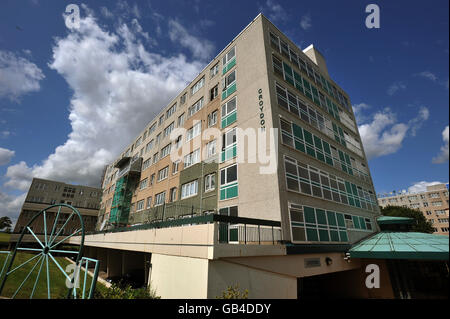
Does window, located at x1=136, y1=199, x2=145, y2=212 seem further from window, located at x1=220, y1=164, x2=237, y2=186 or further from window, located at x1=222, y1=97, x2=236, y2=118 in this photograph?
window, located at x1=222, y1=97, x2=236, y2=118

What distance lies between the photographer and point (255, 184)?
14562mm

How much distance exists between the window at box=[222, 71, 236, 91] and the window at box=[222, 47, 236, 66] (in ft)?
6.91

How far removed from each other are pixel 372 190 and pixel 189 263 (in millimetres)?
25092

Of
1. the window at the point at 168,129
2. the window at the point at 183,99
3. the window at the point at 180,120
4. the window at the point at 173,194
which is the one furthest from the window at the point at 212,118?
the window at the point at 168,129

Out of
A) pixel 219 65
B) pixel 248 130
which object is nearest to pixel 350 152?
pixel 248 130

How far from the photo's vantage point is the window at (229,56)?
21.6 m

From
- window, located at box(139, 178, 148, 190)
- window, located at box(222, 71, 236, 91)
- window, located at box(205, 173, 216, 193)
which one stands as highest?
window, located at box(222, 71, 236, 91)

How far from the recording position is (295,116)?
707 inches

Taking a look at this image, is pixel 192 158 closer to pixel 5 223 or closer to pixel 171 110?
pixel 171 110

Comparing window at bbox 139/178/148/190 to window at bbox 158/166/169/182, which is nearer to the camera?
window at bbox 158/166/169/182

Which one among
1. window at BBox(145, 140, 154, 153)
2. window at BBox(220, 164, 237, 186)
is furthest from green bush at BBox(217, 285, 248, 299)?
window at BBox(145, 140, 154, 153)

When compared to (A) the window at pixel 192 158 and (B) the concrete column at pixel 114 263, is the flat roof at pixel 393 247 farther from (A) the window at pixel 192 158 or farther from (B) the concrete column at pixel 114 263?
(B) the concrete column at pixel 114 263

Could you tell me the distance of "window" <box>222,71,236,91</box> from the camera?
20367 mm

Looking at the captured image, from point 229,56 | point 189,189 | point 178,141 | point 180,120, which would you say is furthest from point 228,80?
point 189,189
